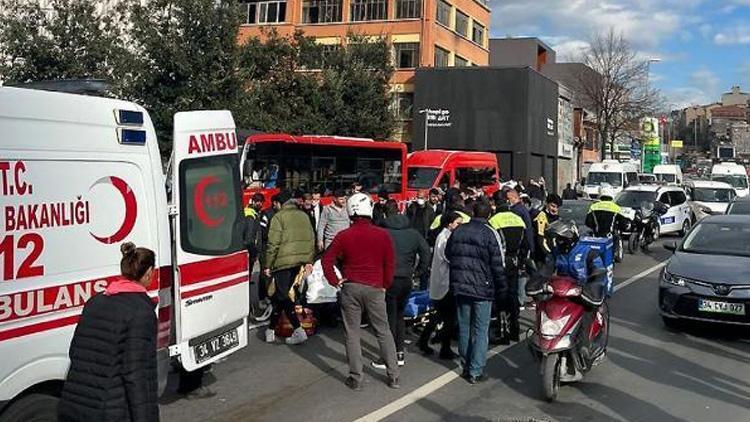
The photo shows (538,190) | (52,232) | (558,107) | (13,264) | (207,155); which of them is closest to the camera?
(13,264)

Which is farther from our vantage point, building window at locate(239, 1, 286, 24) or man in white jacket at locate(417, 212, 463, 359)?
building window at locate(239, 1, 286, 24)

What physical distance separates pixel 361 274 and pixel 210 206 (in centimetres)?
160

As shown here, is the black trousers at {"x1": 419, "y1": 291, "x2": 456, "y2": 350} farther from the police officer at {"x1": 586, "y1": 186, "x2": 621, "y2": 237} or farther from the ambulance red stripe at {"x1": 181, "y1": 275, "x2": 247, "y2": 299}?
the police officer at {"x1": 586, "y1": 186, "x2": 621, "y2": 237}

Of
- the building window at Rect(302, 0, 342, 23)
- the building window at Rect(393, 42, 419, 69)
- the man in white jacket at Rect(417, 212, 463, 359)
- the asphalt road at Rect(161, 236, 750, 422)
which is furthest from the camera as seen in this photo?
the building window at Rect(302, 0, 342, 23)

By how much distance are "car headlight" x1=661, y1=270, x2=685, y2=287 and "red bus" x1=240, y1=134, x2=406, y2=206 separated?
23.3 ft

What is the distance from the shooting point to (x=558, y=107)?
52406mm

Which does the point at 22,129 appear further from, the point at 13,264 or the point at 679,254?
the point at 679,254

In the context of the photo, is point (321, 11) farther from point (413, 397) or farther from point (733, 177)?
point (413, 397)

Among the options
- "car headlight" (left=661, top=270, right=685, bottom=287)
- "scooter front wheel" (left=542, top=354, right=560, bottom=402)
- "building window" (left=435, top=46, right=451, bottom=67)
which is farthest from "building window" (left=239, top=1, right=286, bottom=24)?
"scooter front wheel" (left=542, top=354, right=560, bottom=402)

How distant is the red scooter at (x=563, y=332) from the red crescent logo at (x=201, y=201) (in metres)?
3.05

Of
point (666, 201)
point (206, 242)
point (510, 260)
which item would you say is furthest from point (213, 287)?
point (666, 201)

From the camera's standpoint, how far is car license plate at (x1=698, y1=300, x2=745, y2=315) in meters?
8.80

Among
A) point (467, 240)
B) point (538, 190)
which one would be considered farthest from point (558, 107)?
point (467, 240)

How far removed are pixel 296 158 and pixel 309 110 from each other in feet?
48.9
